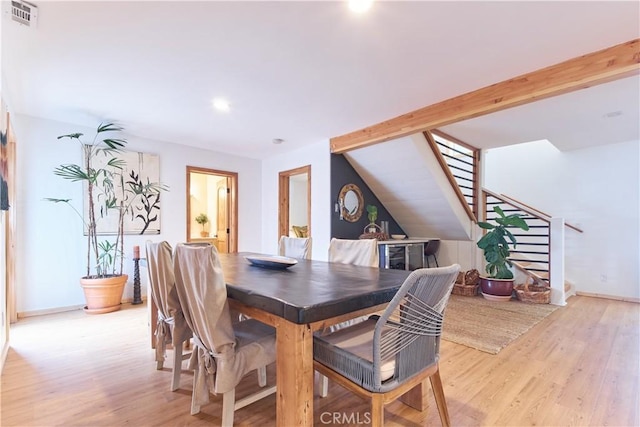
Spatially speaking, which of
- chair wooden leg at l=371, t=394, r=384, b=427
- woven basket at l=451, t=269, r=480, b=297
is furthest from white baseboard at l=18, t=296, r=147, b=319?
woven basket at l=451, t=269, r=480, b=297

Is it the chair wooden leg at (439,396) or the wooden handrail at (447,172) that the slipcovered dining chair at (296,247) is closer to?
the chair wooden leg at (439,396)

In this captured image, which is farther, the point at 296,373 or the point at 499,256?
the point at 499,256

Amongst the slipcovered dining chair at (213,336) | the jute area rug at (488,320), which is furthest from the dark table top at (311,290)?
the jute area rug at (488,320)

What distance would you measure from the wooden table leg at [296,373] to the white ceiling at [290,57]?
5.58 feet

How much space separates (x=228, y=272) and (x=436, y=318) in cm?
124

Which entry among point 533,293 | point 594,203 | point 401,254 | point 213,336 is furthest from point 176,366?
point 594,203

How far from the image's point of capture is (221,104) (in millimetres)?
3105

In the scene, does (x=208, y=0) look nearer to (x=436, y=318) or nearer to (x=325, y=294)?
(x=325, y=294)

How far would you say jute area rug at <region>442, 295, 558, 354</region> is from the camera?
279 centimetres

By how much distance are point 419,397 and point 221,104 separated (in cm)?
299

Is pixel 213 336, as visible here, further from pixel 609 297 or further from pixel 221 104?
pixel 609 297

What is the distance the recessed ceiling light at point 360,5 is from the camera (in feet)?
5.51

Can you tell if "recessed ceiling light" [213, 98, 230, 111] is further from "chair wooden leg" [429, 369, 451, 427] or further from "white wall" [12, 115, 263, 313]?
"chair wooden leg" [429, 369, 451, 427]

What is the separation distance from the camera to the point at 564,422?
1.66 metres
